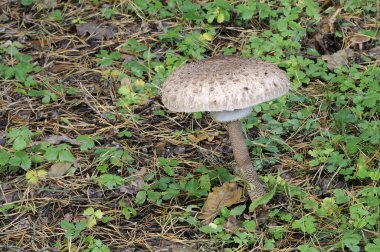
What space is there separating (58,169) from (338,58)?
2.58m

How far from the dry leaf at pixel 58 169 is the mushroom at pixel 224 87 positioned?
112 centimetres

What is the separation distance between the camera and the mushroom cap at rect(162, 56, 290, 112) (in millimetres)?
3104

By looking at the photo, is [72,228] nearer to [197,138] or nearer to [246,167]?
[246,167]

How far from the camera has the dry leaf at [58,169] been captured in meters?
4.11

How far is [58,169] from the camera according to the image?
13.6 ft

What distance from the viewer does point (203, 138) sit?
4438mm

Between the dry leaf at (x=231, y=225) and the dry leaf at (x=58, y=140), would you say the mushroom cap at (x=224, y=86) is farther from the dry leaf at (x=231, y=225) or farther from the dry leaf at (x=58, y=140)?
the dry leaf at (x=58, y=140)

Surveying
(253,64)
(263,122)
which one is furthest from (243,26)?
(253,64)

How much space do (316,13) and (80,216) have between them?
3031 millimetres

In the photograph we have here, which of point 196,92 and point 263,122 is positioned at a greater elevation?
point 196,92

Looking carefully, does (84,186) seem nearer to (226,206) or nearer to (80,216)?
(80,216)

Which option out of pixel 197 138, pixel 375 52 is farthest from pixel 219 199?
pixel 375 52

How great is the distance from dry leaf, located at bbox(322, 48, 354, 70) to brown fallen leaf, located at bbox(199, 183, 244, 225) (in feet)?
5.89

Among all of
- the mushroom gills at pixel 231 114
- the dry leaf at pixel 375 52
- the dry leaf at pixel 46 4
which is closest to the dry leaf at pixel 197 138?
the mushroom gills at pixel 231 114
